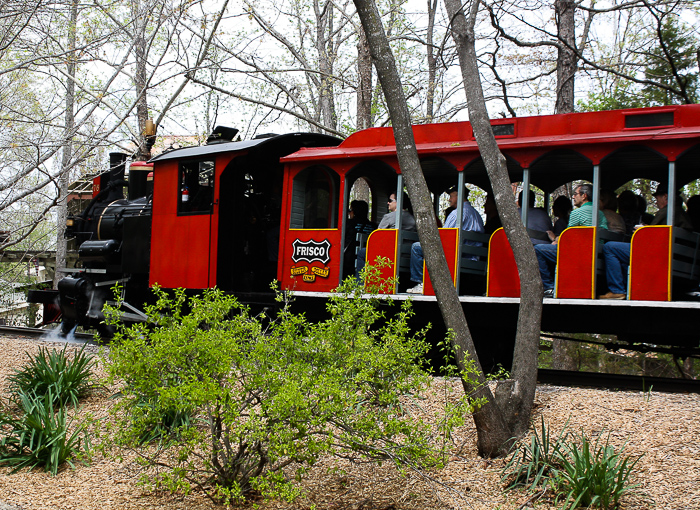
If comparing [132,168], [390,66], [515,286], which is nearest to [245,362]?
[390,66]

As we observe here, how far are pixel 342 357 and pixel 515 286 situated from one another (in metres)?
3.51

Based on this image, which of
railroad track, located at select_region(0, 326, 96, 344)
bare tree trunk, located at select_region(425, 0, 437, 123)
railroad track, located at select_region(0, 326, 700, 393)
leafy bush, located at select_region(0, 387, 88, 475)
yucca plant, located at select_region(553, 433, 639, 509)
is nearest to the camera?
yucca plant, located at select_region(553, 433, 639, 509)

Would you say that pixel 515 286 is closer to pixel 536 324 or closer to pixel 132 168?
pixel 536 324

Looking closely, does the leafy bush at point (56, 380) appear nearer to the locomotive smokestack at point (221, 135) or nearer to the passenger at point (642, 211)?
the locomotive smokestack at point (221, 135)

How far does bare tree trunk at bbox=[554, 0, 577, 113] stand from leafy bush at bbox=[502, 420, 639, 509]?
6.97 meters

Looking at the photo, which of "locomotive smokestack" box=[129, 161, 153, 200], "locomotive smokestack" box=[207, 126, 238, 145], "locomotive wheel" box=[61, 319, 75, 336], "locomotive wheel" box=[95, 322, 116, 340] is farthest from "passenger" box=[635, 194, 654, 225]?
"locomotive wheel" box=[61, 319, 75, 336]

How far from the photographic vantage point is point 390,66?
5.27 m

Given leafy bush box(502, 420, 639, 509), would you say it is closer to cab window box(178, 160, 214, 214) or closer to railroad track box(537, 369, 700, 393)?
railroad track box(537, 369, 700, 393)

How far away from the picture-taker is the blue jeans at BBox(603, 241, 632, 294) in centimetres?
655

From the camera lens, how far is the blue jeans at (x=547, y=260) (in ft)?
22.8

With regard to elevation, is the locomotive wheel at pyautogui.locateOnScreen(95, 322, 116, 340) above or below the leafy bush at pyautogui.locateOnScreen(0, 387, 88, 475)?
above

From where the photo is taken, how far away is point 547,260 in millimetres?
6977

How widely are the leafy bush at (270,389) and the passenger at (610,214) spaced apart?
3.89 m

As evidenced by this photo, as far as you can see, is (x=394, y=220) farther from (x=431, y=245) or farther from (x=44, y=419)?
(x=44, y=419)
